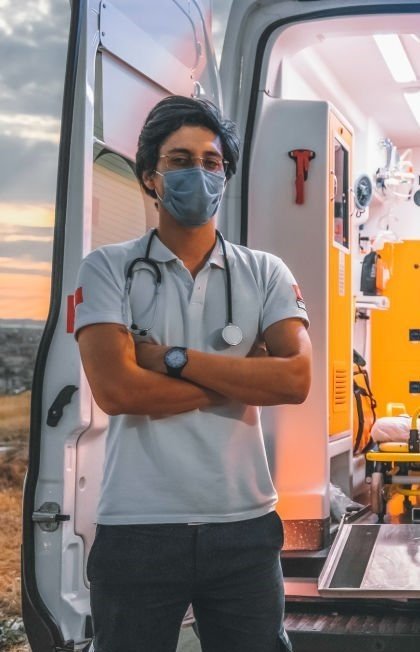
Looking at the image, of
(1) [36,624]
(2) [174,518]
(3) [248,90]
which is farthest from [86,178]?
(3) [248,90]

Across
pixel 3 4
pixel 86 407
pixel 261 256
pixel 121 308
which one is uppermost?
pixel 3 4

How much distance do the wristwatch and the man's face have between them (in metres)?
0.45

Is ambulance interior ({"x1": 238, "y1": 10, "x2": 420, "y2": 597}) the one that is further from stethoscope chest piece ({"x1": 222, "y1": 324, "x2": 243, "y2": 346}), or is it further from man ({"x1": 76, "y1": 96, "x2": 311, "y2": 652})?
stethoscope chest piece ({"x1": 222, "y1": 324, "x2": 243, "y2": 346})

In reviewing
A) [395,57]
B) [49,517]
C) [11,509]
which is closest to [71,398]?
[49,517]

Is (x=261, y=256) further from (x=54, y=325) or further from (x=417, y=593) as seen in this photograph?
(x=417, y=593)

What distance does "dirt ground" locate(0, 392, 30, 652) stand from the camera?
2.78 metres

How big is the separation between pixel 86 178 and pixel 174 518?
3.96ft

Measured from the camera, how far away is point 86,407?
2.67 meters

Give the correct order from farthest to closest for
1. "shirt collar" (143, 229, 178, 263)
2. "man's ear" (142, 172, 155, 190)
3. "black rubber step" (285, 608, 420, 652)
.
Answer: "black rubber step" (285, 608, 420, 652) < "man's ear" (142, 172, 155, 190) < "shirt collar" (143, 229, 178, 263)

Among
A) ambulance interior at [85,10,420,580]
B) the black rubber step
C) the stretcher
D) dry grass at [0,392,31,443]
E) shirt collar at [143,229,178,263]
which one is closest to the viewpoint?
shirt collar at [143,229,178,263]

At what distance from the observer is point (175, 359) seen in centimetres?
196

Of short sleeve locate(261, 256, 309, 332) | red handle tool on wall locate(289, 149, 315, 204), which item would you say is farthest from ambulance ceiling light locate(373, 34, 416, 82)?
short sleeve locate(261, 256, 309, 332)

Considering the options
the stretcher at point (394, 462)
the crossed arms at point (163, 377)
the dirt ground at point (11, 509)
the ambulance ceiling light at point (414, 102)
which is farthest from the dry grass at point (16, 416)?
the ambulance ceiling light at point (414, 102)

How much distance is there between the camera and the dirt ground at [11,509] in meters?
2.78
